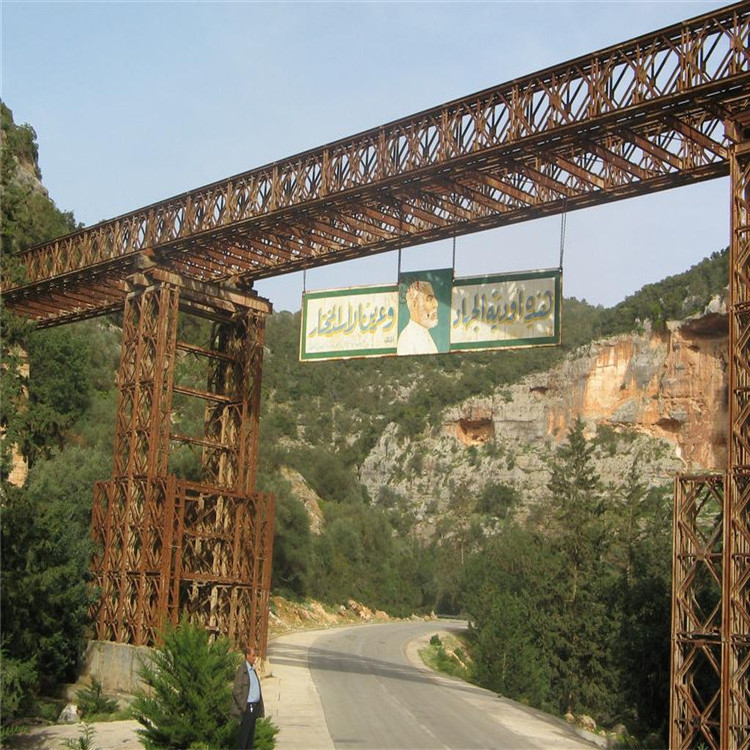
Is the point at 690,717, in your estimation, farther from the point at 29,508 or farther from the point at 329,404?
the point at 329,404

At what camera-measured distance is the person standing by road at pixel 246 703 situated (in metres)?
13.1

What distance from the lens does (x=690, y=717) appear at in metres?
17.0

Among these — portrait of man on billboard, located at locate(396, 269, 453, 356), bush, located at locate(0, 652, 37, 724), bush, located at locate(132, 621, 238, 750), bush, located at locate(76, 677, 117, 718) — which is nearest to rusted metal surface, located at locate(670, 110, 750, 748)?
portrait of man on billboard, located at locate(396, 269, 453, 356)

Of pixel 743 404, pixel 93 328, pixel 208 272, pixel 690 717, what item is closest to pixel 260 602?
pixel 208 272

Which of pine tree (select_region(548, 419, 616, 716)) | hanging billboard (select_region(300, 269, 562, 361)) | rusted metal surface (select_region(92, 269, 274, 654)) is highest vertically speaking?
hanging billboard (select_region(300, 269, 562, 361))

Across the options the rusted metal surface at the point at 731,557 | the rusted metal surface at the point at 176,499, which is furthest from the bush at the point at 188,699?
the rusted metal surface at the point at 176,499

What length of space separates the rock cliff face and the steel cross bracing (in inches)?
2997

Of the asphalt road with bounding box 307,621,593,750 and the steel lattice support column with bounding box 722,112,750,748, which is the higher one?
the steel lattice support column with bounding box 722,112,750,748

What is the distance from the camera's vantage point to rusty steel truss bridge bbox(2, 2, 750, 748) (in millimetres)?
16953

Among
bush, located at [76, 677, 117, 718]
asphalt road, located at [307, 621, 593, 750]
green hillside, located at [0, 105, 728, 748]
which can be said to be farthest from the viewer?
green hillside, located at [0, 105, 728, 748]

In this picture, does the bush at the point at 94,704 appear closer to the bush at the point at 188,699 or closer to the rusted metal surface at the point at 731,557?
the bush at the point at 188,699

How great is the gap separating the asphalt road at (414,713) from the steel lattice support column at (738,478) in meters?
3.70

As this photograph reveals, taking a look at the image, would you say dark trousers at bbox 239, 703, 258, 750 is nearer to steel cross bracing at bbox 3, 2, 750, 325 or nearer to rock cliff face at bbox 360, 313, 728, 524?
steel cross bracing at bbox 3, 2, 750, 325

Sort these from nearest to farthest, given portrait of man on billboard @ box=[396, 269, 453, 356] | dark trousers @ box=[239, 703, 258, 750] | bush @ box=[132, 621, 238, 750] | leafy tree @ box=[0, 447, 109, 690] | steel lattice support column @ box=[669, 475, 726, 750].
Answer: dark trousers @ box=[239, 703, 258, 750], bush @ box=[132, 621, 238, 750], steel lattice support column @ box=[669, 475, 726, 750], portrait of man on billboard @ box=[396, 269, 453, 356], leafy tree @ box=[0, 447, 109, 690]
